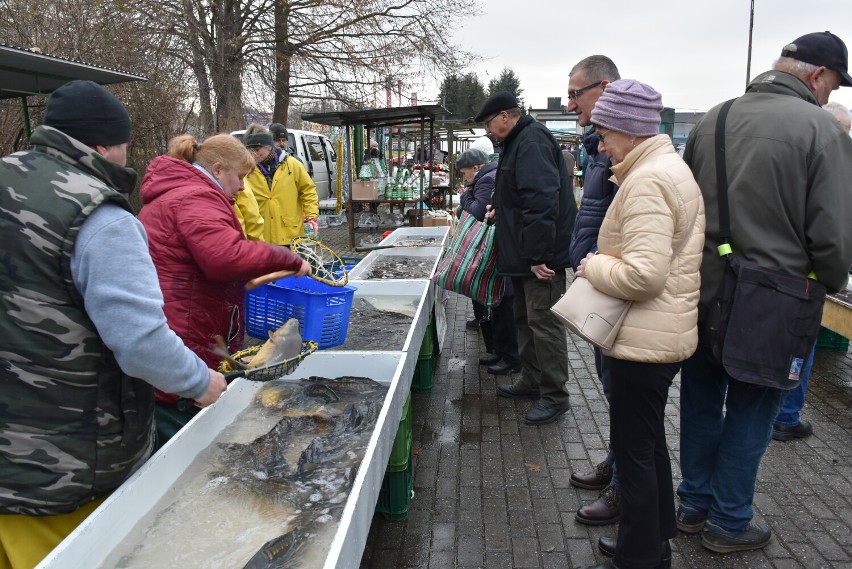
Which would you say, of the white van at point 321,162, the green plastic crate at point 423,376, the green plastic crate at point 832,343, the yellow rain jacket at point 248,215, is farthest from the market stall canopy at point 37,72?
the white van at point 321,162

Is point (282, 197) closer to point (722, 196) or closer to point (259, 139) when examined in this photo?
point (259, 139)

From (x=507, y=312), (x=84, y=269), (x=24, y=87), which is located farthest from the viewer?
(x=24, y=87)

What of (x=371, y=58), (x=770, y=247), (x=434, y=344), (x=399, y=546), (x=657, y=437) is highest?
(x=371, y=58)

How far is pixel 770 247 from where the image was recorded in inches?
92.7

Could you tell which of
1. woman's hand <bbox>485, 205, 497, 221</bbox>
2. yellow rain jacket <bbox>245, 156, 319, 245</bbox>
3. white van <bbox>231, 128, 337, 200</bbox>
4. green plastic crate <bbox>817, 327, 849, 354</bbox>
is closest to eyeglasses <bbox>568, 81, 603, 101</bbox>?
woman's hand <bbox>485, 205, 497, 221</bbox>

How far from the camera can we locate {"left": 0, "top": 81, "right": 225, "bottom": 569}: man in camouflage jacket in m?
1.53

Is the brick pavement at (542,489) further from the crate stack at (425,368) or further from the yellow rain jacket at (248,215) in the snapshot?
the yellow rain jacket at (248,215)

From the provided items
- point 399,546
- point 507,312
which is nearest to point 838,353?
point 507,312

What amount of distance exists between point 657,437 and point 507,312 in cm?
271

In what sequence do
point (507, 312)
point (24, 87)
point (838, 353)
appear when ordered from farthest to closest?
1. point (24, 87)
2. point (838, 353)
3. point (507, 312)

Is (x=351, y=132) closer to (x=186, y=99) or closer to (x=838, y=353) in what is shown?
(x=186, y=99)

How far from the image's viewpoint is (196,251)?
92.1 inches

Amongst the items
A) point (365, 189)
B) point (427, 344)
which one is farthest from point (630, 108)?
point (365, 189)

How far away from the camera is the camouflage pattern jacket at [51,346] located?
1.52 metres
